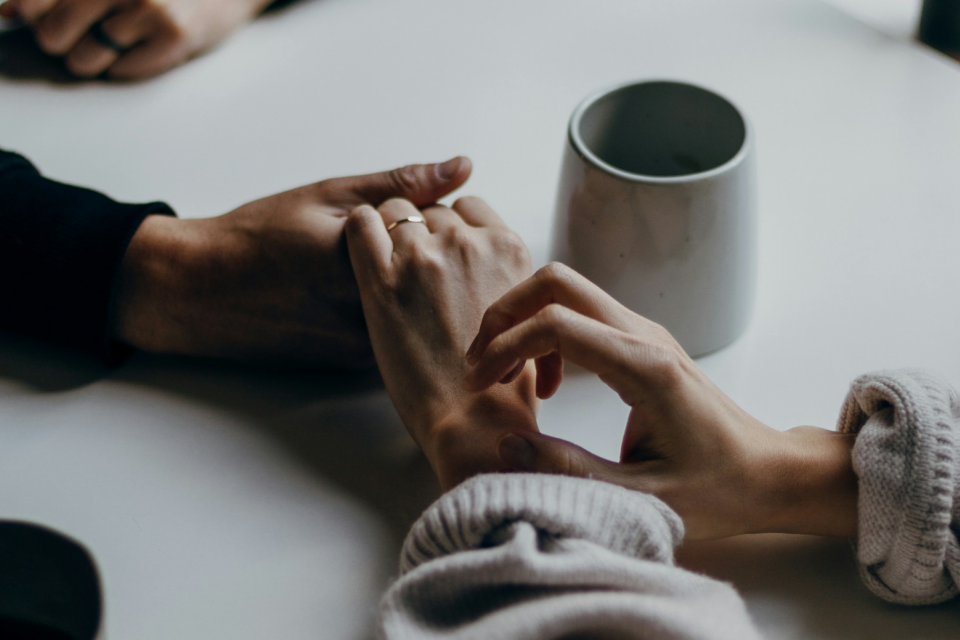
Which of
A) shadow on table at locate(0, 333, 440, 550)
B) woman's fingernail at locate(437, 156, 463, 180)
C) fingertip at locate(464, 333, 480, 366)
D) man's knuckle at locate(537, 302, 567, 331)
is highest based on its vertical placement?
man's knuckle at locate(537, 302, 567, 331)

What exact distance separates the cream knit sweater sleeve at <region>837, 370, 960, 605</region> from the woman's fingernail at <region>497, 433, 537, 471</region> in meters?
0.17

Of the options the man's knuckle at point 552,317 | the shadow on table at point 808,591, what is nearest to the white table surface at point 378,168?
the shadow on table at point 808,591

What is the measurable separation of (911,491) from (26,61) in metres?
0.90

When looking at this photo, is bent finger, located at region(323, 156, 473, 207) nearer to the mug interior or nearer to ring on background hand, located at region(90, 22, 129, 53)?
the mug interior

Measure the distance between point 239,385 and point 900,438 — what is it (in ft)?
1.32

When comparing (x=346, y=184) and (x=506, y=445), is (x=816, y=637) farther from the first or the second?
(x=346, y=184)

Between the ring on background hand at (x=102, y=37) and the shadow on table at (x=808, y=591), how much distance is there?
731 mm

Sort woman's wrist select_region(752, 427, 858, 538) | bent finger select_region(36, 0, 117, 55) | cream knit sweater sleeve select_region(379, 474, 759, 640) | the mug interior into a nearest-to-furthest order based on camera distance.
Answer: cream knit sweater sleeve select_region(379, 474, 759, 640) → woman's wrist select_region(752, 427, 858, 538) → the mug interior → bent finger select_region(36, 0, 117, 55)

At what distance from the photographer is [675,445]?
0.40 metres

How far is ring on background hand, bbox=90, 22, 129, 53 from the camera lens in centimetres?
79

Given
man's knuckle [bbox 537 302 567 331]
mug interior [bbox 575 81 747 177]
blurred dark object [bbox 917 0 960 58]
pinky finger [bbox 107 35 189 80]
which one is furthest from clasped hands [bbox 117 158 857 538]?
blurred dark object [bbox 917 0 960 58]

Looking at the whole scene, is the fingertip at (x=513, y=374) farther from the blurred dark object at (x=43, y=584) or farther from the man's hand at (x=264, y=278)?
the blurred dark object at (x=43, y=584)

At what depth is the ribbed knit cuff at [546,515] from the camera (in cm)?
34

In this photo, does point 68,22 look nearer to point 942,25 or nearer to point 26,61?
point 26,61
